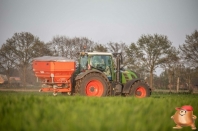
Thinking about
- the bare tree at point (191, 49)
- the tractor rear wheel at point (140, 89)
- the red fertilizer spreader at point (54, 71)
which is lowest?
the tractor rear wheel at point (140, 89)

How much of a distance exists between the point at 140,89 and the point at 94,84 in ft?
7.64

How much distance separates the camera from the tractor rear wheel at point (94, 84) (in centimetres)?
972

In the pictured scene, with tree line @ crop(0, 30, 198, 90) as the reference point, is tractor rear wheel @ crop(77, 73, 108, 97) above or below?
below

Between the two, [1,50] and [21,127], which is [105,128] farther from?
Result: [1,50]

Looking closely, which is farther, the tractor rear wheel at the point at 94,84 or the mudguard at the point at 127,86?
the mudguard at the point at 127,86

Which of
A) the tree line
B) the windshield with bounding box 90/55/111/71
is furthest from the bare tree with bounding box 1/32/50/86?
the windshield with bounding box 90/55/111/71

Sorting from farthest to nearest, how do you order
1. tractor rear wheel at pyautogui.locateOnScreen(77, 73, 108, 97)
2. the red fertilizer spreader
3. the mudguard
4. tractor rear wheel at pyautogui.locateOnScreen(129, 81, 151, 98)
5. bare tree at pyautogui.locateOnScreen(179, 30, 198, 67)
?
1. bare tree at pyautogui.locateOnScreen(179, 30, 198, 67)
2. tractor rear wheel at pyautogui.locateOnScreen(129, 81, 151, 98)
3. the mudguard
4. tractor rear wheel at pyautogui.locateOnScreen(77, 73, 108, 97)
5. the red fertilizer spreader

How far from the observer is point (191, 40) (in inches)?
976

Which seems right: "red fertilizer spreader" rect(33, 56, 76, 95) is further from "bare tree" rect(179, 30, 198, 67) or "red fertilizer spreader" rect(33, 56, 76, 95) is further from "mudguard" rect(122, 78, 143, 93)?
"bare tree" rect(179, 30, 198, 67)

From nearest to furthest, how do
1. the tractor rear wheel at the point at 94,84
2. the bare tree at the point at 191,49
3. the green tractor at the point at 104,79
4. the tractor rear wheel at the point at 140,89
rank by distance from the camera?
1. the tractor rear wheel at the point at 94,84
2. the green tractor at the point at 104,79
3. the tractor rear wheel at the point at 140,89
4. the bare tree at the point at 191,49

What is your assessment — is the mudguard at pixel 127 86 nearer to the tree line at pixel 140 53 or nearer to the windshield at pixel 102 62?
the windshield at pixel 102 62

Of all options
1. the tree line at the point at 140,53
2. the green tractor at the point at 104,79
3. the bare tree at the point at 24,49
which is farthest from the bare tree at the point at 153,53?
the green tractor at the point at 104,79

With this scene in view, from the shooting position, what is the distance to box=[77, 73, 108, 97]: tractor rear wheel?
9719mm

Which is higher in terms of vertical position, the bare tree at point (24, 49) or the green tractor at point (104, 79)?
the bare tree at point (24, 49)
